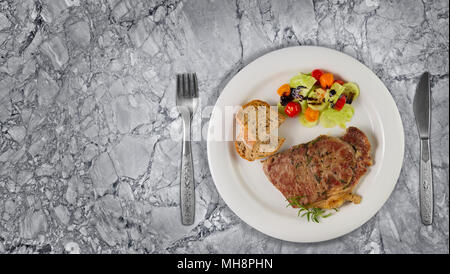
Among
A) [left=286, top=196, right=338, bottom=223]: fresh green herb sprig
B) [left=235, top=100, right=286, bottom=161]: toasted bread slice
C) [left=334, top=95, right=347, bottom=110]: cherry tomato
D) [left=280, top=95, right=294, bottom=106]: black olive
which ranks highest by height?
[left=280, top=95, right=294, bottom=106]: black olive

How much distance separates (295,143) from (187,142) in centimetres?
80

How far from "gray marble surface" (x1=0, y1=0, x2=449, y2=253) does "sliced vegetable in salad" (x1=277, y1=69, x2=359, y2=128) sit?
329 mm

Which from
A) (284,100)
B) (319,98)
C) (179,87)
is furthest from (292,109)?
(179,87)

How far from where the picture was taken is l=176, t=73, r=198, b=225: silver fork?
2531 mm

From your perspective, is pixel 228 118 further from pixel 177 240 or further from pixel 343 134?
pixel 177 240

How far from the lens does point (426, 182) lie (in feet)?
7.96

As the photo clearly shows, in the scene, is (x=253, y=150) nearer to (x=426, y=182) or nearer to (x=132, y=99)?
(x=132, y=99)

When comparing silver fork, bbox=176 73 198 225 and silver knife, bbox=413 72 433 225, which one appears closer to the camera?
silver knife, bbox=413 72 433 225

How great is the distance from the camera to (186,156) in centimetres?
253

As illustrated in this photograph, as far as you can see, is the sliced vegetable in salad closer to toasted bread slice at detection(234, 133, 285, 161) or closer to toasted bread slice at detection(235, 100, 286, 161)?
toasted bread slice at detection(235, 100, 286, 161)

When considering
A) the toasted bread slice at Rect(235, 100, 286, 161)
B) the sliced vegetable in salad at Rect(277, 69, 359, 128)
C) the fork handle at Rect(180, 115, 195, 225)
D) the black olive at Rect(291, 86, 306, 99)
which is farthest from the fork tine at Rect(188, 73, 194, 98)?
the black olive at Rect(291, 86, 306, 99)

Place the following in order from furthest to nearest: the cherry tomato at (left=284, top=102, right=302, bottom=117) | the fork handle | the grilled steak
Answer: the fork handle < the cherry tomato at (left=284, top=102, right=302, bottom=117) < the grilled steak

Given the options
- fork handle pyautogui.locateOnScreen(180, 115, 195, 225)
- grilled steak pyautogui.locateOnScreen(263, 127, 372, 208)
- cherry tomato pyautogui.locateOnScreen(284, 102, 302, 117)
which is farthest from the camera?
fork handle pyautogui.locateOnScreen(180, 115, 195, 225)
